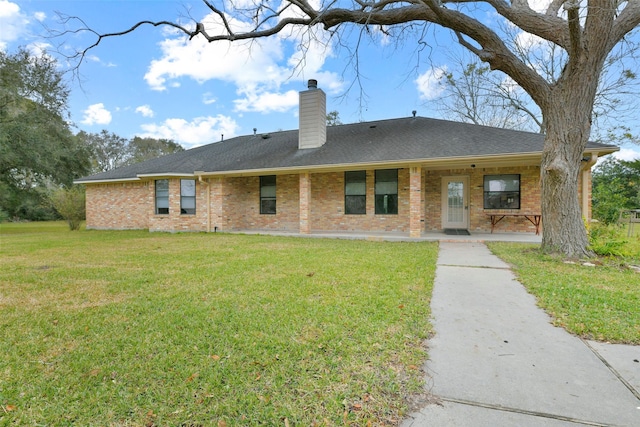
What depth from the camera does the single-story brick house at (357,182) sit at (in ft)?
32.7

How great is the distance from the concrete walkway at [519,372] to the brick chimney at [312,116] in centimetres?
1018

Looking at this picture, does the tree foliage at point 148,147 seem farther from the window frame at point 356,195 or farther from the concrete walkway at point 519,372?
the concrete walkway at point 519,372

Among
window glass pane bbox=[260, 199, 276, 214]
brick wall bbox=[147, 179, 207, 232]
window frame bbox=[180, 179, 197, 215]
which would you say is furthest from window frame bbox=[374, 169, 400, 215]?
window frame bbox=[180, 179, 197, 215]

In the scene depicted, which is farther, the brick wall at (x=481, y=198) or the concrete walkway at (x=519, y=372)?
the brick wall at (x=481, y=198)

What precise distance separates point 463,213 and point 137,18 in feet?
39.2

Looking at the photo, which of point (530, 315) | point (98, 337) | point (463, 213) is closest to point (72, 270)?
point (98, 337)

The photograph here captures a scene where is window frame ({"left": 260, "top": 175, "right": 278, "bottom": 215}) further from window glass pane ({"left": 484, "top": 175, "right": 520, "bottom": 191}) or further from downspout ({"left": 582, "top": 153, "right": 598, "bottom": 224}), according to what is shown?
downspout ({"left": 582, "top": 153, "right": 598, "bottom": 224})

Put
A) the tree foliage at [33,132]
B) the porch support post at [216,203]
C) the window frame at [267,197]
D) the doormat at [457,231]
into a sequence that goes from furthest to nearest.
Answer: the tree foliage at [33,132] → the window frame at [267,197] → the porch support post at [216,203] → the doormat at [457,231]

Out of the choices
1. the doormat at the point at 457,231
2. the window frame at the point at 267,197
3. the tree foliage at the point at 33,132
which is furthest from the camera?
→ the tree foliage at the point at 33,132

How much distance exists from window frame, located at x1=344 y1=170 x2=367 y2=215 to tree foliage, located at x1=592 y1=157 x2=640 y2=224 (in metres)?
6.79

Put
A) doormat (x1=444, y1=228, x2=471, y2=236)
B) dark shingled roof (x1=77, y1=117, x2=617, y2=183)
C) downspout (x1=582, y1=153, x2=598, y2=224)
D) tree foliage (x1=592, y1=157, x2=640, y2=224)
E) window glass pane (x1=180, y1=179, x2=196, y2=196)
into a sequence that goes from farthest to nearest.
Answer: window glass pane (x1=180, y1=179, x2=196, y2=196) < doormat (x1=444, y1=228, x2=471, y2=236) < dark shingled roof (x1=77, y1=117, x2=617, y2=183) < downspout (x1=582, y1=153, x2=598, y2=224) < tree foliage (x1=592, y1=157, x2=640, y2=224)

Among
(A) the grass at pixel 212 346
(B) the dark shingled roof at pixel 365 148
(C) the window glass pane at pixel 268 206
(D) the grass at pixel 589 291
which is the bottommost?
(A) the grass at pixel 212 346

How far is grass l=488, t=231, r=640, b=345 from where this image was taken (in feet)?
10.2

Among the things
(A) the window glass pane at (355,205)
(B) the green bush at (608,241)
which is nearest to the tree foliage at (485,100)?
(A) the window glass pane at (355,205)
